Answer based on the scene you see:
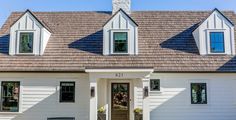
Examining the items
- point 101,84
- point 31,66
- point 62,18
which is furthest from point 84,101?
point 62,18

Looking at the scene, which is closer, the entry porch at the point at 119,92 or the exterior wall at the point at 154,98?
the entry porch at the point at 119,92

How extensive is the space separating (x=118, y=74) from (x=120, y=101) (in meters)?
2.01

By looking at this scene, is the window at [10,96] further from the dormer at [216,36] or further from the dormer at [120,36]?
the dormer at [216,36]

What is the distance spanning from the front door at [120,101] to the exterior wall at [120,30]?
1899 mm

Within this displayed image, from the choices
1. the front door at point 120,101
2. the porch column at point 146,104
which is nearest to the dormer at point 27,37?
the front door at point 120,101

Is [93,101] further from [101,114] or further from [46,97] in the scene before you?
[46,97]

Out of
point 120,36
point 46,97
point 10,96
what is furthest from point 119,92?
point 10,96

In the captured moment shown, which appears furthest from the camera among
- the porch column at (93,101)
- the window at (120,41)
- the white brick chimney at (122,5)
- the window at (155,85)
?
the white brick chimney at (122,5)

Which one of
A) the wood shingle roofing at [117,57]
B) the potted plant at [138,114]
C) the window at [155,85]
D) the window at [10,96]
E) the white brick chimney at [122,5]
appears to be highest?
the white brick chimney at [122,5]

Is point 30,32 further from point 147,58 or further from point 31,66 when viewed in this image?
point 147,58

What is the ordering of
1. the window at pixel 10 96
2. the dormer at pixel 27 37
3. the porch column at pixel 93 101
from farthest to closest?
the dormer at pixel 27 37 < the window at pixel 10 96 < the porch column at pixel 93 101

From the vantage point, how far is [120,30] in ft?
52.7

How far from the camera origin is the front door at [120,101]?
51.7ft

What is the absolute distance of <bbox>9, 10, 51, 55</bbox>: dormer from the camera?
15.9 meters
